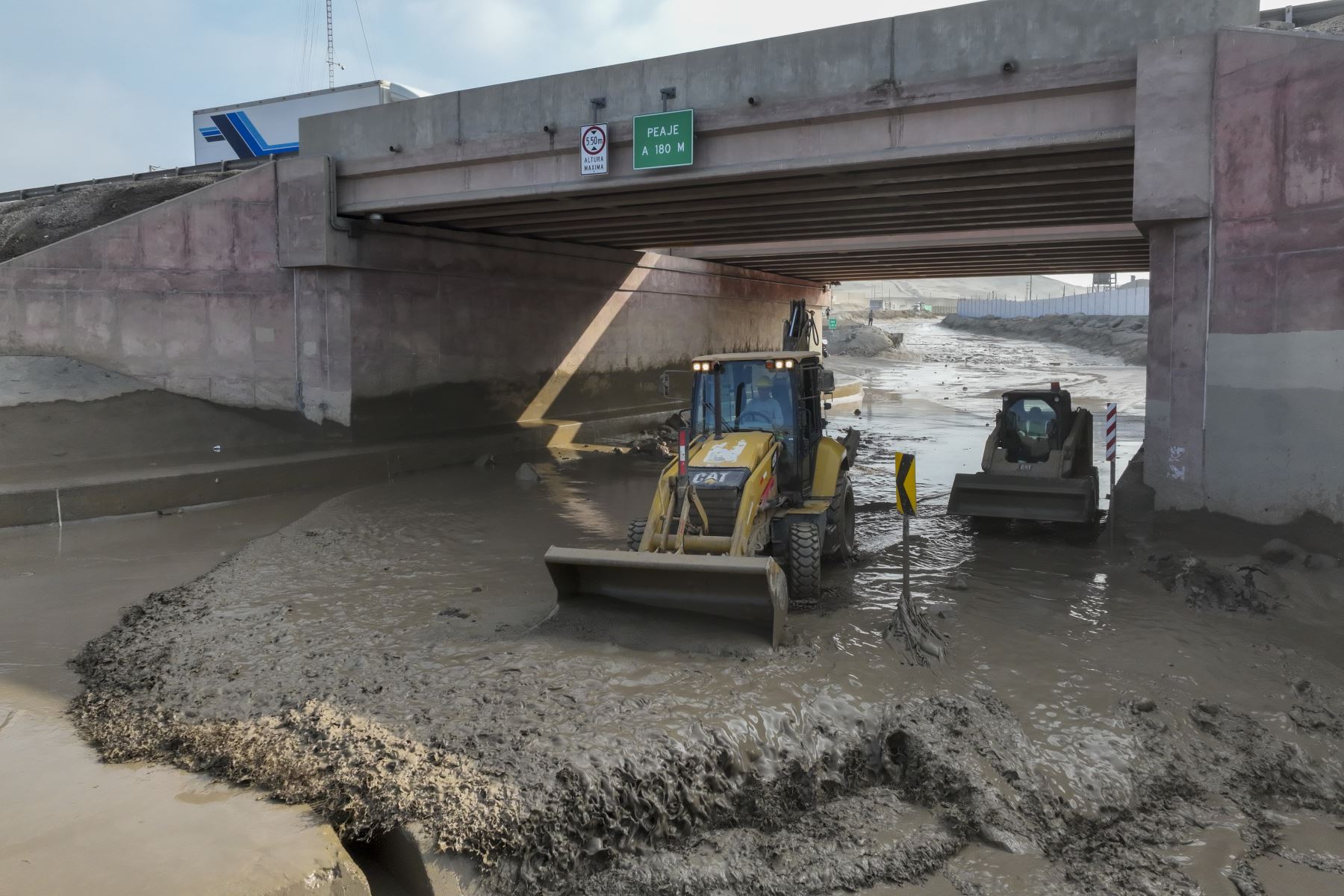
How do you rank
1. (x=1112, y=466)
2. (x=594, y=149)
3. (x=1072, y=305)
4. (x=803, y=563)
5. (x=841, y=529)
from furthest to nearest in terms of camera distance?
(x=1072, y=305) → (x=594, y=149) → (x=1112, y=466) → (x=841, y=529) → (x=803, y=563)

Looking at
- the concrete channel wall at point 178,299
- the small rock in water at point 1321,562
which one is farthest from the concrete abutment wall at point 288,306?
the small rock in water at point 1321,562

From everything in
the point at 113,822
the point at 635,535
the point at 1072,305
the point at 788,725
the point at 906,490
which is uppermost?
the point at 1072,305

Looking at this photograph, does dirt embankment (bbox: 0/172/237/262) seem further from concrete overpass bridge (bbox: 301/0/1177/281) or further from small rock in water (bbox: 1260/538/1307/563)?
small rock in water (bbox: 1260/538/1307/563)

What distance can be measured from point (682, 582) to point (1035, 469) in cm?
648

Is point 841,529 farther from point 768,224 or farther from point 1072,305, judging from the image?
point 1072,305

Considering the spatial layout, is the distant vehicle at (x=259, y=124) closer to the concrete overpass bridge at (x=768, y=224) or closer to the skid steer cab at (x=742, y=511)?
the concrete overpass bridge at (x=768, y=224)

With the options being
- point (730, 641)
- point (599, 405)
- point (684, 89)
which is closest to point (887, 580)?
point (730, 641)

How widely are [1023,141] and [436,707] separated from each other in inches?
401

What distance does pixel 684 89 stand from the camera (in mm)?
14125

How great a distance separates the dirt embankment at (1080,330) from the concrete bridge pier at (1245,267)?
39.9 meters

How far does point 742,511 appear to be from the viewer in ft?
26.9

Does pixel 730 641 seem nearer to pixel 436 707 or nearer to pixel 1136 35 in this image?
pixel 436 707

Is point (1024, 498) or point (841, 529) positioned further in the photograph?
point (1024, 498)

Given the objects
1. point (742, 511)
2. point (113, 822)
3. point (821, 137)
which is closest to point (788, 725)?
point (742, 511)
